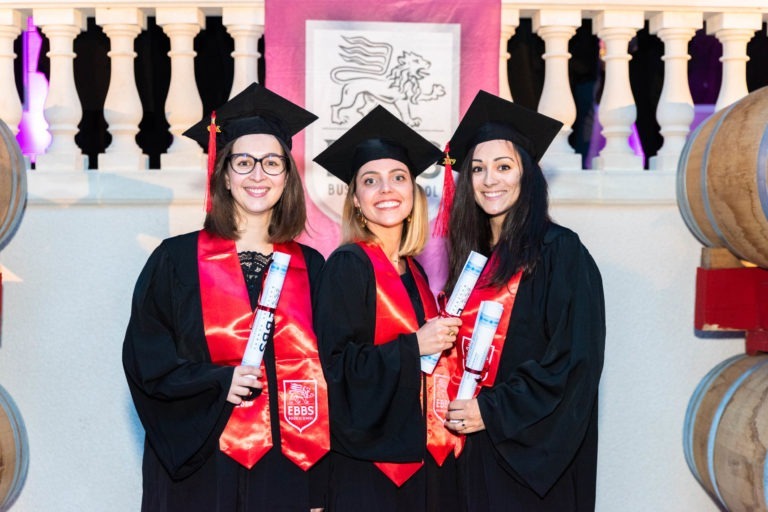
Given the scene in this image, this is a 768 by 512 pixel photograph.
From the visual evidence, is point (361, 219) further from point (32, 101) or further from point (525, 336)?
point (32, 101)

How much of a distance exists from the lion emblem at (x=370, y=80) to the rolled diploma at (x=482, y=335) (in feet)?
4.23

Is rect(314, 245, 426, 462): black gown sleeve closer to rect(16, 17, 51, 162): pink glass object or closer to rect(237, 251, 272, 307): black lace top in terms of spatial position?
rect(237, 251, 272, 307): black lace top

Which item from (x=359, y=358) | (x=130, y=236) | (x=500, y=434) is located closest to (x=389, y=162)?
(x=359, y=358)

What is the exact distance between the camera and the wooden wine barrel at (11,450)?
12.8ft

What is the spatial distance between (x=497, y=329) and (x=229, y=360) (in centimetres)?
90

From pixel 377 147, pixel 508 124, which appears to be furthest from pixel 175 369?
pixel 508 124

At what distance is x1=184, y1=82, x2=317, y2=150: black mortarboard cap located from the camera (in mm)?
3576

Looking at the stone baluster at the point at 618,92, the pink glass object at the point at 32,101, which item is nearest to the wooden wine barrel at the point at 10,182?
the pink glass object at the point at 32,101

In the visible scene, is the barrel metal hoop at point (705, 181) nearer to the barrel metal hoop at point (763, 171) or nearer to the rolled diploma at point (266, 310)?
the barrel metal hoop at point (763, 171)

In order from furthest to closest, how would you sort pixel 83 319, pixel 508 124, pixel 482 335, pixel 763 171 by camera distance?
1. pixel 83 319
2. pixel 763 171
3. pixel 508 124
4. pixel 482 335

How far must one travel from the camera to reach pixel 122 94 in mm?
4293

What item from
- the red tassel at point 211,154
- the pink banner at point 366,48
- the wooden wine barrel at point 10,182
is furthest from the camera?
the pink banner at point 366,48

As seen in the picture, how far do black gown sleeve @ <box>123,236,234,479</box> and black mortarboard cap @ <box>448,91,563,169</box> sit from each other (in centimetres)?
108

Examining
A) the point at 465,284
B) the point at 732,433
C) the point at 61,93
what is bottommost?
the point at 732,433
